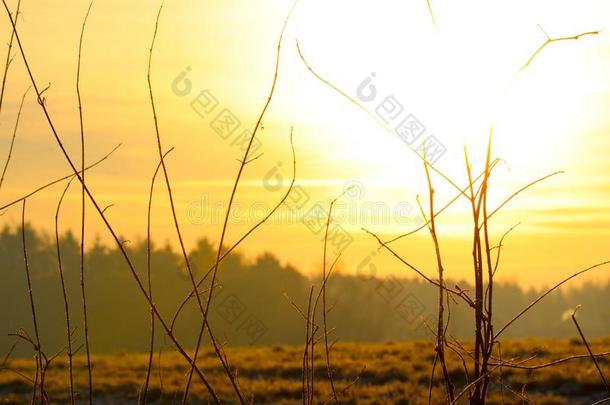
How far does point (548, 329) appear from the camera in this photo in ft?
334

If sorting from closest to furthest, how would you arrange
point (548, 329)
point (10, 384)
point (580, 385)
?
point (580, 385), point (10, 384), point (548, 329)

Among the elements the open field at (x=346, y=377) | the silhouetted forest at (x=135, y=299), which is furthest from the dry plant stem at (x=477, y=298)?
the silhouetted forest at (x=135, y=299)

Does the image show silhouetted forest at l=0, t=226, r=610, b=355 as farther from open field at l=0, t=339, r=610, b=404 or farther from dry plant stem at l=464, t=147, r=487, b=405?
dry plant stem at l=464, t=147, r=487, b=405

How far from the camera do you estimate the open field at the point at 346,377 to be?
10.4 m

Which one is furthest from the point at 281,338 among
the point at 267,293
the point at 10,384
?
the point at 10,384

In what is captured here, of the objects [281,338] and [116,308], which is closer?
[116,308]

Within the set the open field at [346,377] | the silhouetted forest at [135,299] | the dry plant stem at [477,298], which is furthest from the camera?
the silhouetted forest at [135,299]

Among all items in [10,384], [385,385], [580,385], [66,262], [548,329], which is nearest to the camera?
[580,385]

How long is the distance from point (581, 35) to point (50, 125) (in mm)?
826

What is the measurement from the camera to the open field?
10.4 m

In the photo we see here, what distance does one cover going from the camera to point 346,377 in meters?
12.2

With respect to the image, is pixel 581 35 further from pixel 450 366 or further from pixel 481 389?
pixel 450 366

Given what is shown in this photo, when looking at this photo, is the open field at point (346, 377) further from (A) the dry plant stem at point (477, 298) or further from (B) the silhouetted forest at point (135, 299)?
(B) the silhouetted forest at point (135, 299)

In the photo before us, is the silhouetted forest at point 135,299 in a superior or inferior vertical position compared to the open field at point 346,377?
superior
